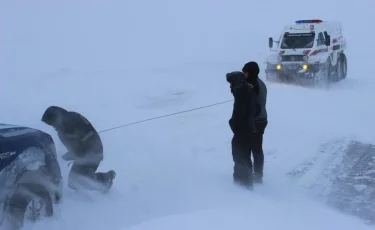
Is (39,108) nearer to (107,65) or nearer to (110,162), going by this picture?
(110,162)

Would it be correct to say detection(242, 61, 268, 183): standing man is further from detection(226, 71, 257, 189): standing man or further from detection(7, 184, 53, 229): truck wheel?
detection(7, 184, 53, 229): truck wheel

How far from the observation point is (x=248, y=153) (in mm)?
6328

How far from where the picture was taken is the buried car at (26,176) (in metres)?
4.29

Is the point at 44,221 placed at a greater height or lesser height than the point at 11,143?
lesser

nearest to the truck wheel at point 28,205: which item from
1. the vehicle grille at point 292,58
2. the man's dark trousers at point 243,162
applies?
the man's dark trousers at point 243,162

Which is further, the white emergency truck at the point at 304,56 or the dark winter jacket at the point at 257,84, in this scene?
the white emergency truck at the point at 304,56

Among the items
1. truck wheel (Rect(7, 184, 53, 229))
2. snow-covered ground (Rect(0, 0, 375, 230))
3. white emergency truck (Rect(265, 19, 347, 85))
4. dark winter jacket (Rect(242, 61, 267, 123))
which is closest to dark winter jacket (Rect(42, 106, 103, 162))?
snow-covered ground (Rect(0, 0, 375, 230))

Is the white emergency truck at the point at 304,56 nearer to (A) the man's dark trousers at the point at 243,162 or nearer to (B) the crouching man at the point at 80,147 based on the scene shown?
(A) the man's dark trousers at the point at 243,162

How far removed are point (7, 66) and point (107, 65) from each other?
12.6 feet

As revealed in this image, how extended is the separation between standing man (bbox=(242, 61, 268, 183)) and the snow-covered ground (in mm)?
294

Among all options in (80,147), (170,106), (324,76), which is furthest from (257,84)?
(324,76)

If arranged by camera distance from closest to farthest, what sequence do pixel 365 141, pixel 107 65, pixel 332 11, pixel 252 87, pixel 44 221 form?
1. pixel 44 221
2. pixel 252 87
3. pixel 365 141
4. pixel 107 65
5. pixel 332 11

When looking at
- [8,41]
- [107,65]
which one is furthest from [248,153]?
[8,41]

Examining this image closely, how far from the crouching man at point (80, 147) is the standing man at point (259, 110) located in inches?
73.2
